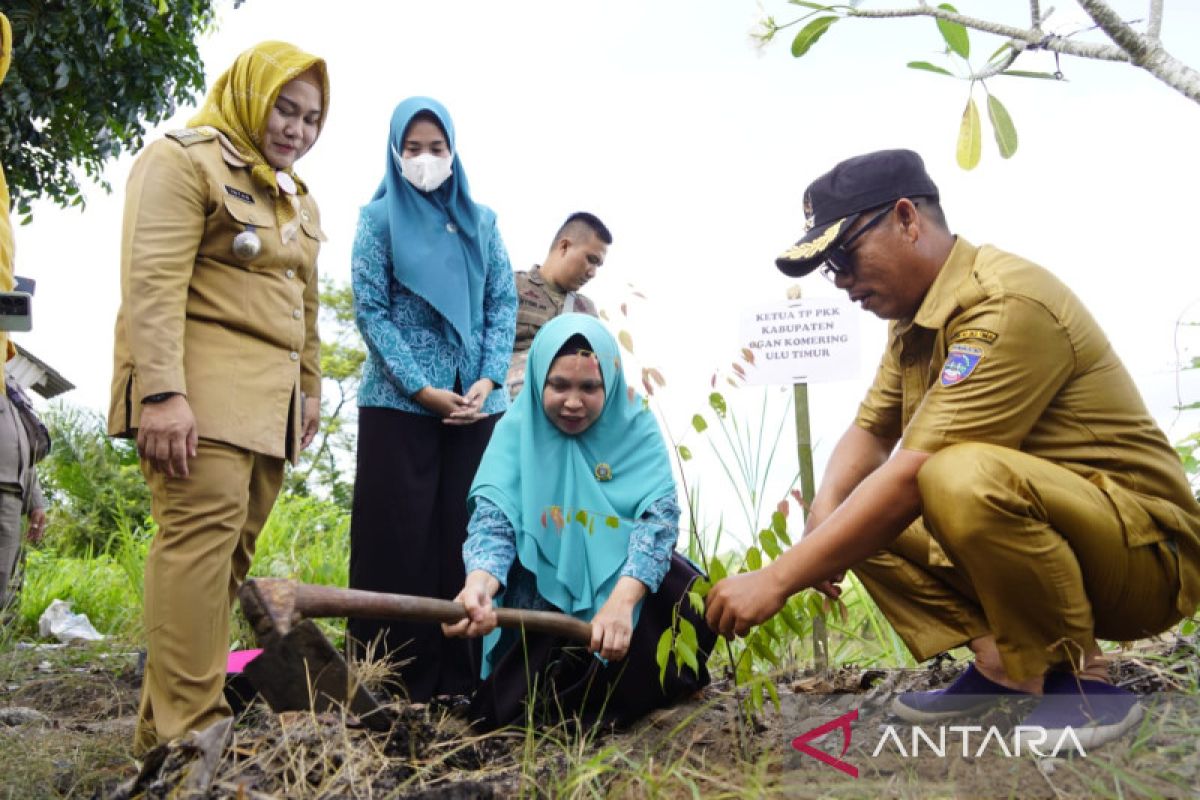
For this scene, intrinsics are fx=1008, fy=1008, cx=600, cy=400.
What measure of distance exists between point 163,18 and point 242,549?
6.39 meters

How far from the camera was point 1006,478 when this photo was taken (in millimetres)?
2000

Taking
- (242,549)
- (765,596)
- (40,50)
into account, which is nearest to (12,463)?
(242,549)

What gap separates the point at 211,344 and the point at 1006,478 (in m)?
1.85

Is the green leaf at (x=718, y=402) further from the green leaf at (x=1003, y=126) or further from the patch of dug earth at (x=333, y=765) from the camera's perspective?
the patch of dug earth at (x=333, y=765)

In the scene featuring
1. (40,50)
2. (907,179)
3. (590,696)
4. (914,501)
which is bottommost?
(590,696)

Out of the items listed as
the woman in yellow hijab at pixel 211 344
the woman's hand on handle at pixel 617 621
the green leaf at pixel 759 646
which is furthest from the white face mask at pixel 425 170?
the green leaf at pixel 759 646

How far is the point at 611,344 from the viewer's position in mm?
2830

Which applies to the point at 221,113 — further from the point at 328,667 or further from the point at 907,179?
the point at 907,179

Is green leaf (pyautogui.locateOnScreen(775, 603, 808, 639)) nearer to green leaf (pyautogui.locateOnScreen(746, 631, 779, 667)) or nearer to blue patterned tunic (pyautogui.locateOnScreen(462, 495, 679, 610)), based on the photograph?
green leaf (pyautogui.locateOnScreen(746, 631, 779, 667))

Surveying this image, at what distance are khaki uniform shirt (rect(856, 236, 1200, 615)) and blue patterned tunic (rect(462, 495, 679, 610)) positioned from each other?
767 mm

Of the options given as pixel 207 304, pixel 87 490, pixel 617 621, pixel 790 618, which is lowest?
pixel 87 490

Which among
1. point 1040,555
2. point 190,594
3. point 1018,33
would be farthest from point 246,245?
point 1040,555

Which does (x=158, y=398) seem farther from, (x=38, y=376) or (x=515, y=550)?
(x=38, y=376)

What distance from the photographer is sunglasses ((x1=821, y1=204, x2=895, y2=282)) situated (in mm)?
2219
